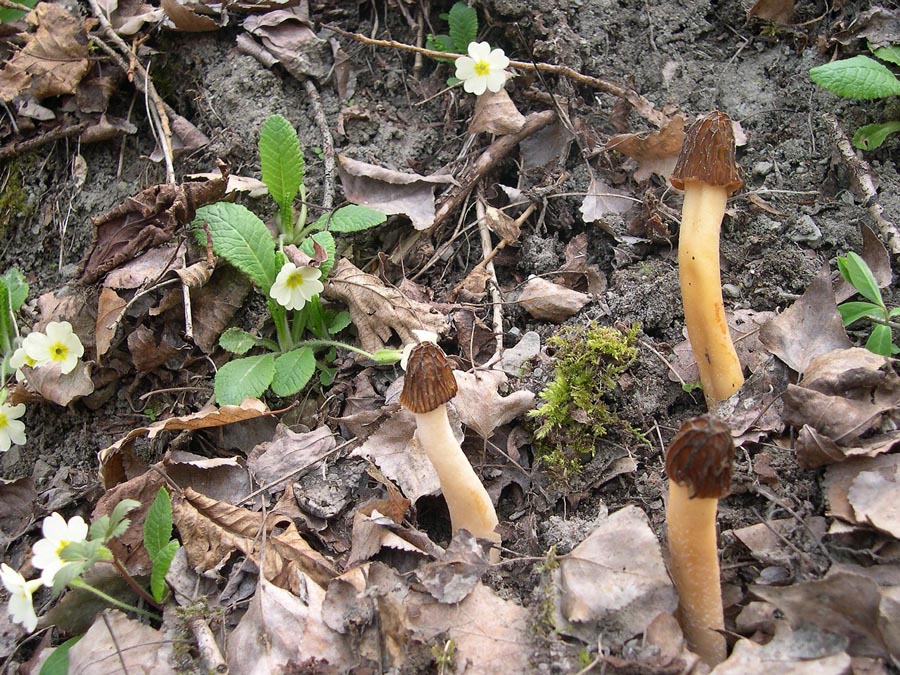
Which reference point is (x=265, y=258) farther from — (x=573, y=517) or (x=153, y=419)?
(x=573, y=517)

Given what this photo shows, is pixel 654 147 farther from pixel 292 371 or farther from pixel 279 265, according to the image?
pixel 292 371

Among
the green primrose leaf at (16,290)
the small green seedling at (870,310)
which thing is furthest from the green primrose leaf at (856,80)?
the green primrose leaf at (16,290)

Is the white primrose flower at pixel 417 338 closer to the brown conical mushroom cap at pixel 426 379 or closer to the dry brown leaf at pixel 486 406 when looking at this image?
the dry brown leaf at pixel 486 406

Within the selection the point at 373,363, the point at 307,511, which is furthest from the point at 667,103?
the point at 307,511

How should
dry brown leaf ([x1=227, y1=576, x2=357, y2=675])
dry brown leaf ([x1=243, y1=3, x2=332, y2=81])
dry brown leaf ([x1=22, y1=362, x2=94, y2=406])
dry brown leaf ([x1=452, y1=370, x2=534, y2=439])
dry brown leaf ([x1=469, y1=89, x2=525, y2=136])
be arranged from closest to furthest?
dry brown leaf ([x1=227, y1=576, x2=357, y2=675]) < dry brown leaf ([x1=452, y1=370, x2=534, y2=439]) < dry brown leaf ([x1=22, y1=362, x2=94, y2=406]) < dry brown leaf ([x1=469, y1=89, x2=525, y2=136]) < dry brown leaf ([x1=243, y1=3, x2=332, y2=81])

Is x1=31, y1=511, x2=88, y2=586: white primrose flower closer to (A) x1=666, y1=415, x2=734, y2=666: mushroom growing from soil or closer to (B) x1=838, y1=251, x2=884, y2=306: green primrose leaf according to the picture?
(A) x1=666, y1=415, x2=734, y2=666: mushroom growing from soil

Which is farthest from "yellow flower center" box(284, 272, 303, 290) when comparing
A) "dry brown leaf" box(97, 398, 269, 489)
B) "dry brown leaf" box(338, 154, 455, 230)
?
"dry brown leaf" box(338, 154, 455, 230)
